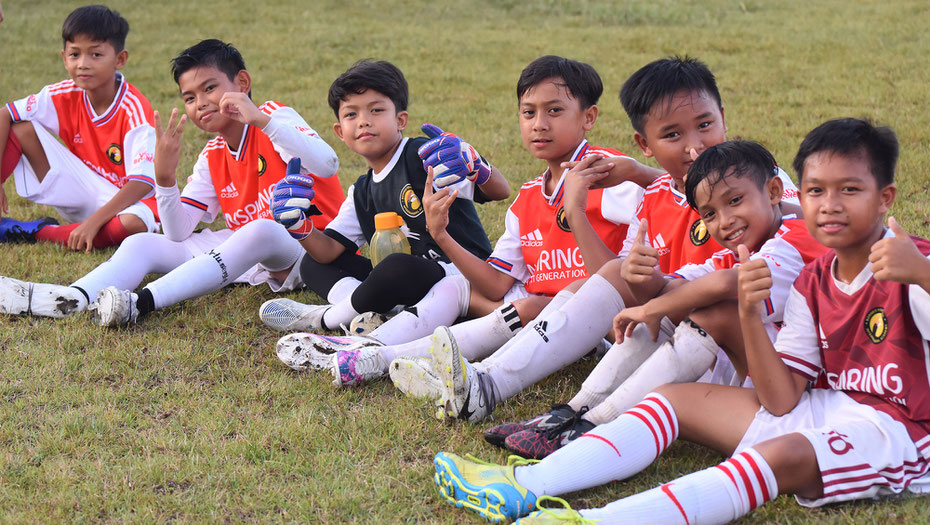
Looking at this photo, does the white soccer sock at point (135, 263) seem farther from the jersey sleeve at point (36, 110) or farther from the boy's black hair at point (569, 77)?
the boy's black hair at point (569, 77)

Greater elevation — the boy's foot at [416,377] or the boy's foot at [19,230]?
the boy's foot at [19,230]

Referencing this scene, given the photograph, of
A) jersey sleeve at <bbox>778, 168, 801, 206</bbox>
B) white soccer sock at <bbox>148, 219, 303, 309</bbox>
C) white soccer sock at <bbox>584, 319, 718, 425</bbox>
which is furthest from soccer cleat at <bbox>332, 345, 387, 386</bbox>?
jersey sleeve at <bbox>778, 168, 801, 206</bbox>

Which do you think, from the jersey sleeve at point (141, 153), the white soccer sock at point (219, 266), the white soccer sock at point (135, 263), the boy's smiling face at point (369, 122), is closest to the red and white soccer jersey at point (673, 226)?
A: the boy's smiling face at point (369, 122)

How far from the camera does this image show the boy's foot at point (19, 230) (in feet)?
16.4

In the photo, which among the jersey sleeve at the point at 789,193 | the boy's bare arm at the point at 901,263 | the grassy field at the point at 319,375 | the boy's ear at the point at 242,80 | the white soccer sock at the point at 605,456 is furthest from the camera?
the boy's ear at the point at 242,80

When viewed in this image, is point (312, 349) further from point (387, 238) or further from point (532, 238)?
point (532, 238)

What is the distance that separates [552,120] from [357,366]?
111cm

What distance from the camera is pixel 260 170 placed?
4.22 meters

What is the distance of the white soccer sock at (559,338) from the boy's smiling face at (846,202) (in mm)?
799

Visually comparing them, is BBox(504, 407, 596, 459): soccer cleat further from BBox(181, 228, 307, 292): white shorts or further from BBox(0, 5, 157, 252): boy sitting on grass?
BBox(0, 5, 157, 252): boy sitting on grass

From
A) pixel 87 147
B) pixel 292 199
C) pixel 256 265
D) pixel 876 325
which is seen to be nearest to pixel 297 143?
pixel 292 199

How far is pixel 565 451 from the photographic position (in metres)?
2.39

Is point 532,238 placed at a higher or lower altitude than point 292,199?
lower

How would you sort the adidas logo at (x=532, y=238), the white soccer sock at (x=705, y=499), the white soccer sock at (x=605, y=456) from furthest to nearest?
the adidas logo at (x=532, y=238) → the white soccer sock at (x=605, y=456) → the white soccer sock at (x=705, y=499)
